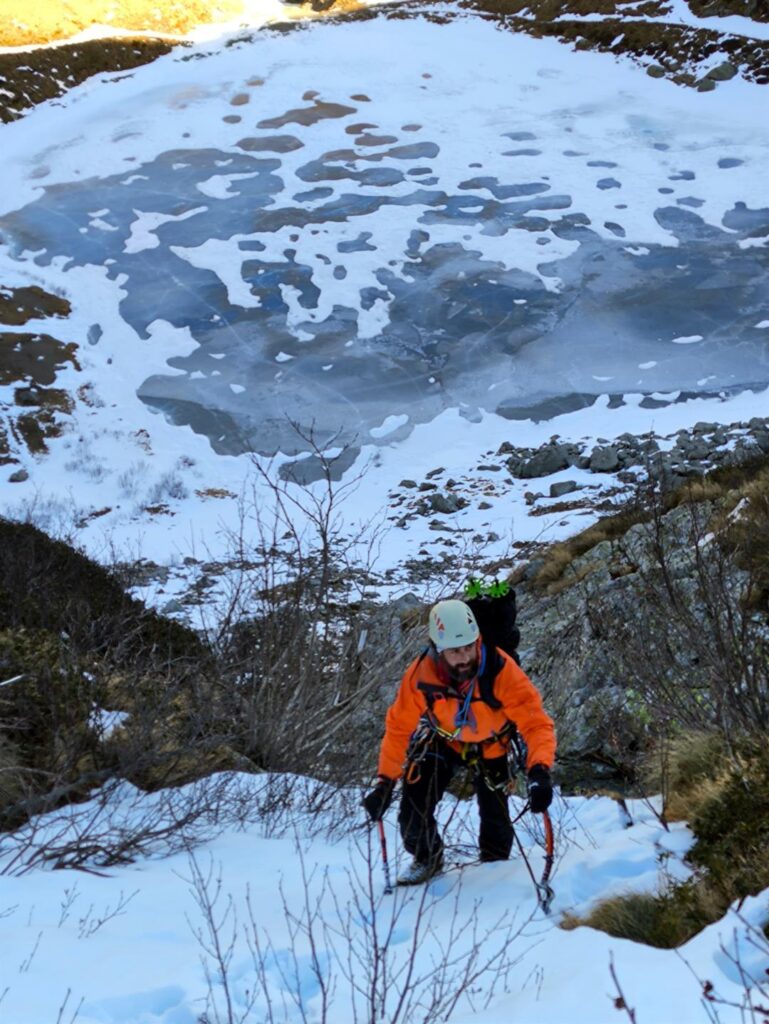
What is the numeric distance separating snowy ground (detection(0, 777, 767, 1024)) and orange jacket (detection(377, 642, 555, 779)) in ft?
1.41

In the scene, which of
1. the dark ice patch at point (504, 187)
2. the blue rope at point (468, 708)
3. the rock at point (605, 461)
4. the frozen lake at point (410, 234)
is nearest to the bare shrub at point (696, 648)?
the blue rope at point (468, 708)

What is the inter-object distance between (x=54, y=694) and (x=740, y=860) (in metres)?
3.97

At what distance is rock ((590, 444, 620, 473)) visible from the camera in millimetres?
16922

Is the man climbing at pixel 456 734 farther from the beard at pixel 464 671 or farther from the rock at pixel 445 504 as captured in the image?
the rock at pixel 445 504

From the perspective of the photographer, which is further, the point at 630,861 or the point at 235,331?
the point at 235,331

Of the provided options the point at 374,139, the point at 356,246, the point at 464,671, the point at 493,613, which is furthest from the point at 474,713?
the point at 374,139

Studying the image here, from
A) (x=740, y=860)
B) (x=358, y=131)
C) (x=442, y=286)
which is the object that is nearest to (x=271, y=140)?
(x=358, y=131)

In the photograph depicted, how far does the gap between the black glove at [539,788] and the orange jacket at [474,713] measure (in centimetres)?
4

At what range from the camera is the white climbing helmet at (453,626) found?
4.00 m

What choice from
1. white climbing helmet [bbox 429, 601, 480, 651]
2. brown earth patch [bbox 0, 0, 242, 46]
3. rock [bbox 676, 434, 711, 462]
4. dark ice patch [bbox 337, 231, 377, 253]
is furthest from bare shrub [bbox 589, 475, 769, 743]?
brown earth patch [bbox 0, 0, 242, 46]

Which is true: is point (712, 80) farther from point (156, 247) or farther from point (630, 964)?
point (630, 964)

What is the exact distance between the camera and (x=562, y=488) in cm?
1636

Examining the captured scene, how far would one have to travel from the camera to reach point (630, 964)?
3.27m

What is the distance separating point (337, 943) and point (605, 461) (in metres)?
14.1
